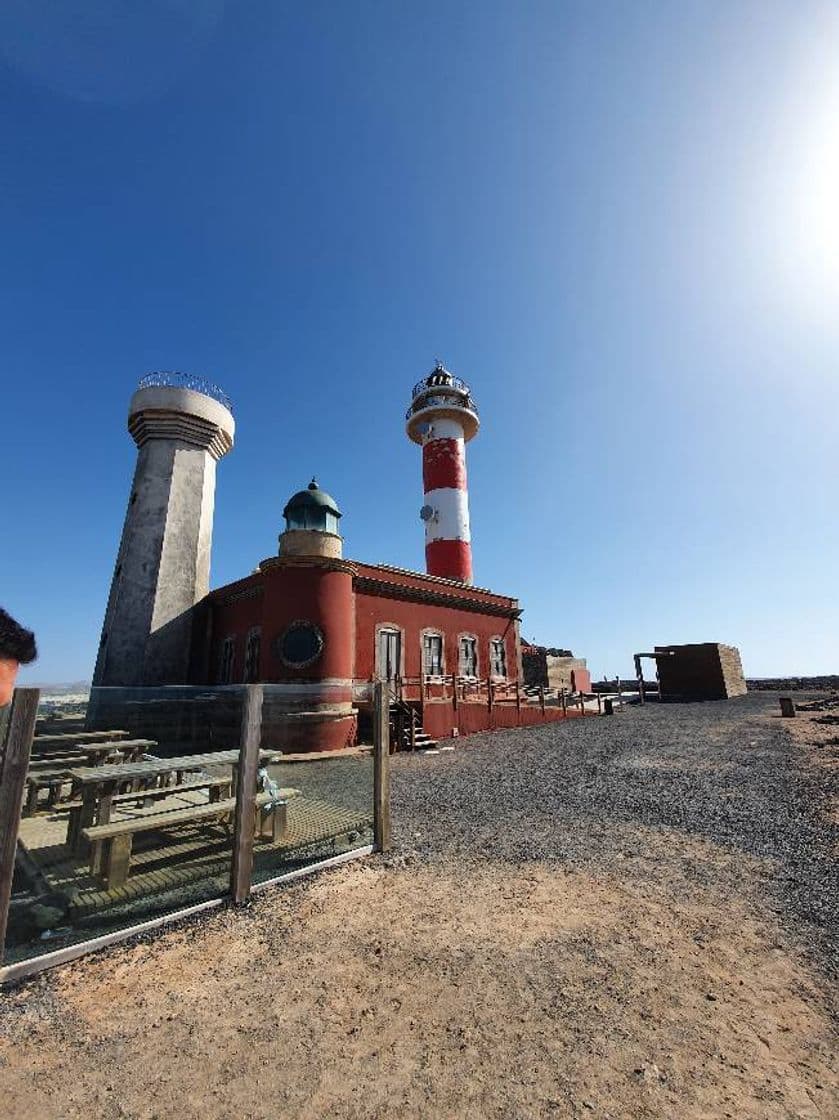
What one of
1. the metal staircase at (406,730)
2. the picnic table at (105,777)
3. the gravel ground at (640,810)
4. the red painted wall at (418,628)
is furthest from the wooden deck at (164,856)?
the red painted wall at (418,628)

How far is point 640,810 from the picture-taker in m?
7.59

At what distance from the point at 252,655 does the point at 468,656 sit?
27.5ft

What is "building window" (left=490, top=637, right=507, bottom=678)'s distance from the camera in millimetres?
21375

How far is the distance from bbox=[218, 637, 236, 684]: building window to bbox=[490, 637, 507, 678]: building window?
33.7 feet

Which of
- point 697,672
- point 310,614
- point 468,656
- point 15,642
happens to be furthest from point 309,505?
point 697,672

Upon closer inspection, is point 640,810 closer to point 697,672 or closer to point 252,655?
point 252,655

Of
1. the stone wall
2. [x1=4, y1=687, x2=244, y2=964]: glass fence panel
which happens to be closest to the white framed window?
[x1=4, y1=687, x2=244, y2=964]: glass fence panel

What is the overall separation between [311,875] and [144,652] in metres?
15.0

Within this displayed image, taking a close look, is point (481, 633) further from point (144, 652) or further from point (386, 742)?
point (386, 742)

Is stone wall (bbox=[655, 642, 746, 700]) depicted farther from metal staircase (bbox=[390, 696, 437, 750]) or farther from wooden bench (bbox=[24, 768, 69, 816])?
wooden bench (bbox=[24, 768, 69, 816])

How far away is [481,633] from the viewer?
2103 cm

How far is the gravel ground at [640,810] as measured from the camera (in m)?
→ 5.14

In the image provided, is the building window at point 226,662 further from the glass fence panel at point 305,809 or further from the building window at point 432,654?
the building window at point 432,654

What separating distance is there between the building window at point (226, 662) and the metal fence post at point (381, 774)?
12.8 metres
